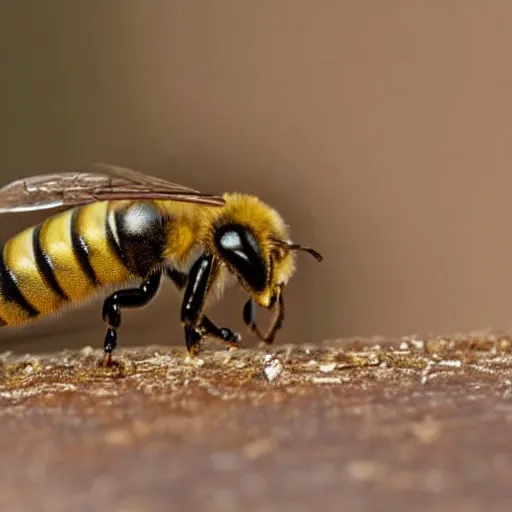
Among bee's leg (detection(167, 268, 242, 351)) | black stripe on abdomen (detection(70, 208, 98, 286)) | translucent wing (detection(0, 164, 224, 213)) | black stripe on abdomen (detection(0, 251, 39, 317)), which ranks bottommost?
bee's leg (detection(167, 268, 242, 351))

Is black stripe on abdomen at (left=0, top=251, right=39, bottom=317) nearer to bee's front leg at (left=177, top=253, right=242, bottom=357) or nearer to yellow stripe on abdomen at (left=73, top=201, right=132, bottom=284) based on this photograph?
yellow stripe on abdomen at (left=73, top=201, right=132, bottom=284)

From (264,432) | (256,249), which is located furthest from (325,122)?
(264,432)

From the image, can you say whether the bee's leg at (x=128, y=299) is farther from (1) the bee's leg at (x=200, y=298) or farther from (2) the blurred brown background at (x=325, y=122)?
(2) the blurred brown background at (x=325, y=122)

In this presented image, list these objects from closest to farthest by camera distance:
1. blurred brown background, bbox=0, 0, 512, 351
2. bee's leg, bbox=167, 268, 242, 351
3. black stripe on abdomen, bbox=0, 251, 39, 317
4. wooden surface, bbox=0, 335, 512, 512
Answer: wooden surface, bbox=0, 335, 512, 512
bee's leg, bbox=167, 268, 242, 351
black stripe on abdomen, bbox=0, 251, 39, 317
blurred brown background, bbox=0, 0, 512, 351

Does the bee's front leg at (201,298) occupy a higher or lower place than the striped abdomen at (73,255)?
lower

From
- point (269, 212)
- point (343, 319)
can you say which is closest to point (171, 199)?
point (269, 212)

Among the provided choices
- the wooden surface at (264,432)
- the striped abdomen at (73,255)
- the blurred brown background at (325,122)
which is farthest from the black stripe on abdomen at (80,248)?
the blurred brown background at (325,122)

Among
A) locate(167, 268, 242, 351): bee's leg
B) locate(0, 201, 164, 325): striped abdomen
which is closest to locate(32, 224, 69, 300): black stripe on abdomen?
locate(0, 201, 164, 325): striped abdomen

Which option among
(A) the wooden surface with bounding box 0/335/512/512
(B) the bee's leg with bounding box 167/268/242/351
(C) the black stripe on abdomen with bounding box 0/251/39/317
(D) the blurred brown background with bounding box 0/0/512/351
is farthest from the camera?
(D) the blurred brown background with bounding box 0/0/512/351
